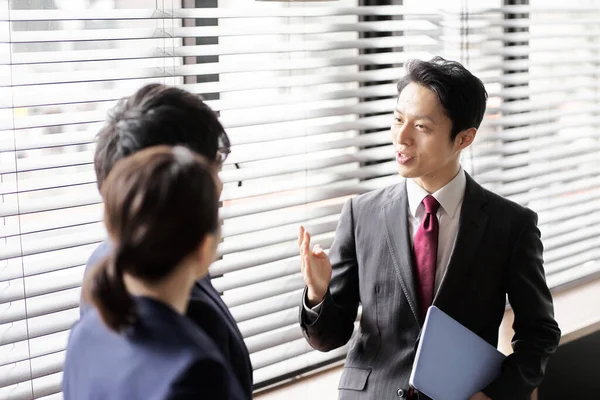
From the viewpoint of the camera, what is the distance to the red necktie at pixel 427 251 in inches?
78.1

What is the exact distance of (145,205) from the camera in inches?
38.9

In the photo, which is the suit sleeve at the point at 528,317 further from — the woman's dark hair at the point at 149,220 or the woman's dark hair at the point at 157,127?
the woman's dark hair at the point at 149,220

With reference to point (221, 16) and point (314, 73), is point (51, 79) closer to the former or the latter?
point (221, 16)

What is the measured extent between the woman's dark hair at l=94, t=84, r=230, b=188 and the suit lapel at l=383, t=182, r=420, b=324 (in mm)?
839

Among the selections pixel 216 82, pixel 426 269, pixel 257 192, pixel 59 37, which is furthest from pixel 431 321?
pixel 59 37

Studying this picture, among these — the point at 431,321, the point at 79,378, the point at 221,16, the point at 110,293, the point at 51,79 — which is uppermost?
the point at 221,16

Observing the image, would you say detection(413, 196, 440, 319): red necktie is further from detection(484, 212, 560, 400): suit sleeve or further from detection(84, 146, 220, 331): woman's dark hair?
detection(84, 146, 220, 331): woman's dark hair

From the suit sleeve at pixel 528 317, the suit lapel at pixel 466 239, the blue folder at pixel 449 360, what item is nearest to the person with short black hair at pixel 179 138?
the blue folder at pixel 449 360

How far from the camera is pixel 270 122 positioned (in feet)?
7.75

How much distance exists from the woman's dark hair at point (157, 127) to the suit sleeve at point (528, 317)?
3.31ft

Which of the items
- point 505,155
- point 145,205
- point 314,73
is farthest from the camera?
point 505,155

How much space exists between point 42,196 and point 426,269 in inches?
35.9

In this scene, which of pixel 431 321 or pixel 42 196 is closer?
pixel 431 321

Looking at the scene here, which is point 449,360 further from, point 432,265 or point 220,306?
point 220,306
